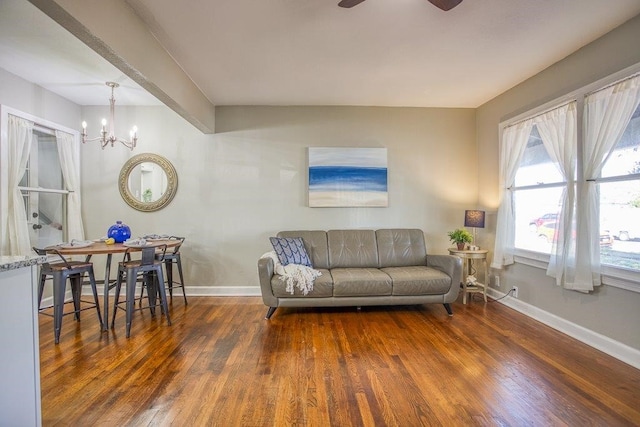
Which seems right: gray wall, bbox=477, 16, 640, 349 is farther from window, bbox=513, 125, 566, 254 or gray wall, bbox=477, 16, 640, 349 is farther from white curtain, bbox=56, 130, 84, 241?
white curtain, bbox=56, 130, 84, 241

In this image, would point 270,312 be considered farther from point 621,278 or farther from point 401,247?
point 621,278

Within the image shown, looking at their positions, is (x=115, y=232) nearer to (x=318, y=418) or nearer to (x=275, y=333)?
(x=275, y=333)

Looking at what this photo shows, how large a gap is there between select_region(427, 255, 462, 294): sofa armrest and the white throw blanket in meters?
1.42

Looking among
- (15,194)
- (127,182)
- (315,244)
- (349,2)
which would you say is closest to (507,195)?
(315,244)

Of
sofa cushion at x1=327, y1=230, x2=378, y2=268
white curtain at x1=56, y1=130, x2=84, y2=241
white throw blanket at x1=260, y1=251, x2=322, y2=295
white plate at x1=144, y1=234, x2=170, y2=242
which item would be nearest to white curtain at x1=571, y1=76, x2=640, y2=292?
Result: sofa cushion at x1=327, y1=230, x2=378, y2=268

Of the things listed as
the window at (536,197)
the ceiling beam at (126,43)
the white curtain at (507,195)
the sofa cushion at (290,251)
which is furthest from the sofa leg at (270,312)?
the window at (536,197)

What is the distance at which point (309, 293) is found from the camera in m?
3.28

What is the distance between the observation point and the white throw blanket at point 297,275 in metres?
3.24

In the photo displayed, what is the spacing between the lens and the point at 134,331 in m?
2.96

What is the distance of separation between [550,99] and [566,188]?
3.17 feet

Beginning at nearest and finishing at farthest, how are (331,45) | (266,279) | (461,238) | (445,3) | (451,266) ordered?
(445,3) < (331,45) < (266,279) < (451,266) < (461,238)

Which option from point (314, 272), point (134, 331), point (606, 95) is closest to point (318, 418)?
point (314, 272)

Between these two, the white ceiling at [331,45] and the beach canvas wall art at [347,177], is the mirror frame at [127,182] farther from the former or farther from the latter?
the beach canvas wall art at [347,177]

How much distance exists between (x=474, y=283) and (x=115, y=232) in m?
4.39
